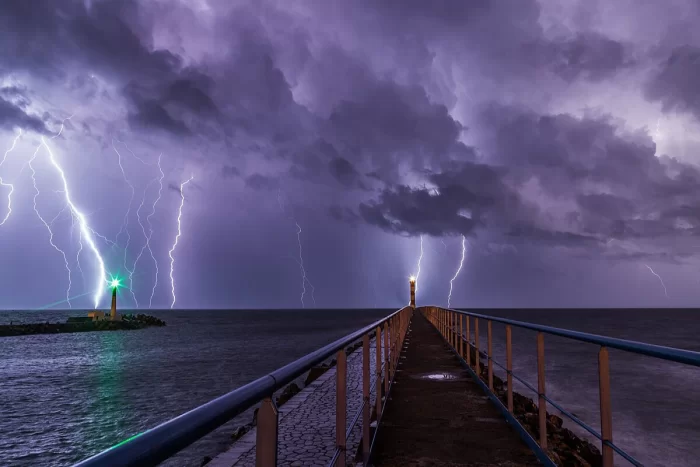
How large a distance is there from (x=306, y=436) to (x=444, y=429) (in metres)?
1.61

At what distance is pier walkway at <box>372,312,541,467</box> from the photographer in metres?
4.26

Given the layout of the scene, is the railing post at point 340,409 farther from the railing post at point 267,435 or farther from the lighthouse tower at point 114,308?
the lighthouse tower at point 114,308

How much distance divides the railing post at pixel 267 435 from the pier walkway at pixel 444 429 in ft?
10.3

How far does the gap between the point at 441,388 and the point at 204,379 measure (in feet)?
60.4

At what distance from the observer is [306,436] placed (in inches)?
214

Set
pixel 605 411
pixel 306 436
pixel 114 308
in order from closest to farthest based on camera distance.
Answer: pixel 605 411
pixel 306 436
pixel 114 308

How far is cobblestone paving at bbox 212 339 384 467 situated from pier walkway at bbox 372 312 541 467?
0.41 meters

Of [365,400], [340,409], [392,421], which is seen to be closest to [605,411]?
[340,409]

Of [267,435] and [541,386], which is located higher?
[267,435]

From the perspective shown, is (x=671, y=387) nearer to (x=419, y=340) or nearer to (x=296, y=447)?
(x=419, y=340)

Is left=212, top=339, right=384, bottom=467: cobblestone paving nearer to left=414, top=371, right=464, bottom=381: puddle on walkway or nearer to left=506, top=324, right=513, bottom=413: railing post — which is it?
left=414, top=371, right=464, bottom=381: puddle on walkway

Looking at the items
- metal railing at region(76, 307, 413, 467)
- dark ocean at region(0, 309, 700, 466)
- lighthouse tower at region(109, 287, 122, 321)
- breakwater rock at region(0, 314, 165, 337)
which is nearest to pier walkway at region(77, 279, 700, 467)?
metal railing at region(76, 307, 413, 467)

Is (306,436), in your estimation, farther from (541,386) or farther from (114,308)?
(114,308)

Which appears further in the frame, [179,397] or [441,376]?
[179,397]
